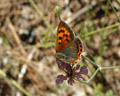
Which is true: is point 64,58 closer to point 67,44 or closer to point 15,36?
point 67,44

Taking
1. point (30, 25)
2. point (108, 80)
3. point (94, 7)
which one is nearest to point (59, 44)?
point (108, 80)

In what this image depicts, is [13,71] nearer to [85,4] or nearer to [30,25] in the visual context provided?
[30,25]

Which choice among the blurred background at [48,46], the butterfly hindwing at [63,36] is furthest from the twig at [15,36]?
the butterfly hindwing at [63,36]

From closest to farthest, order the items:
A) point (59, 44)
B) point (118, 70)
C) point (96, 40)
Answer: point (59, 44) → point (118, 70) → point (96, 40)

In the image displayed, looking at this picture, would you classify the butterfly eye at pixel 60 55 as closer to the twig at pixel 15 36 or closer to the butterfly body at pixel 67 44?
the butterfly body at pixel 67 44

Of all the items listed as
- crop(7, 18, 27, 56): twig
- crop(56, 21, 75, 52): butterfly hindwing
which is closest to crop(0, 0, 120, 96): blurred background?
crop(7, 18, 27, 56): twig

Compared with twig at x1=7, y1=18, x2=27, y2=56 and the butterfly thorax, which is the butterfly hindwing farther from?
twig at x1=7, y1=18, x2=27, y2=56
